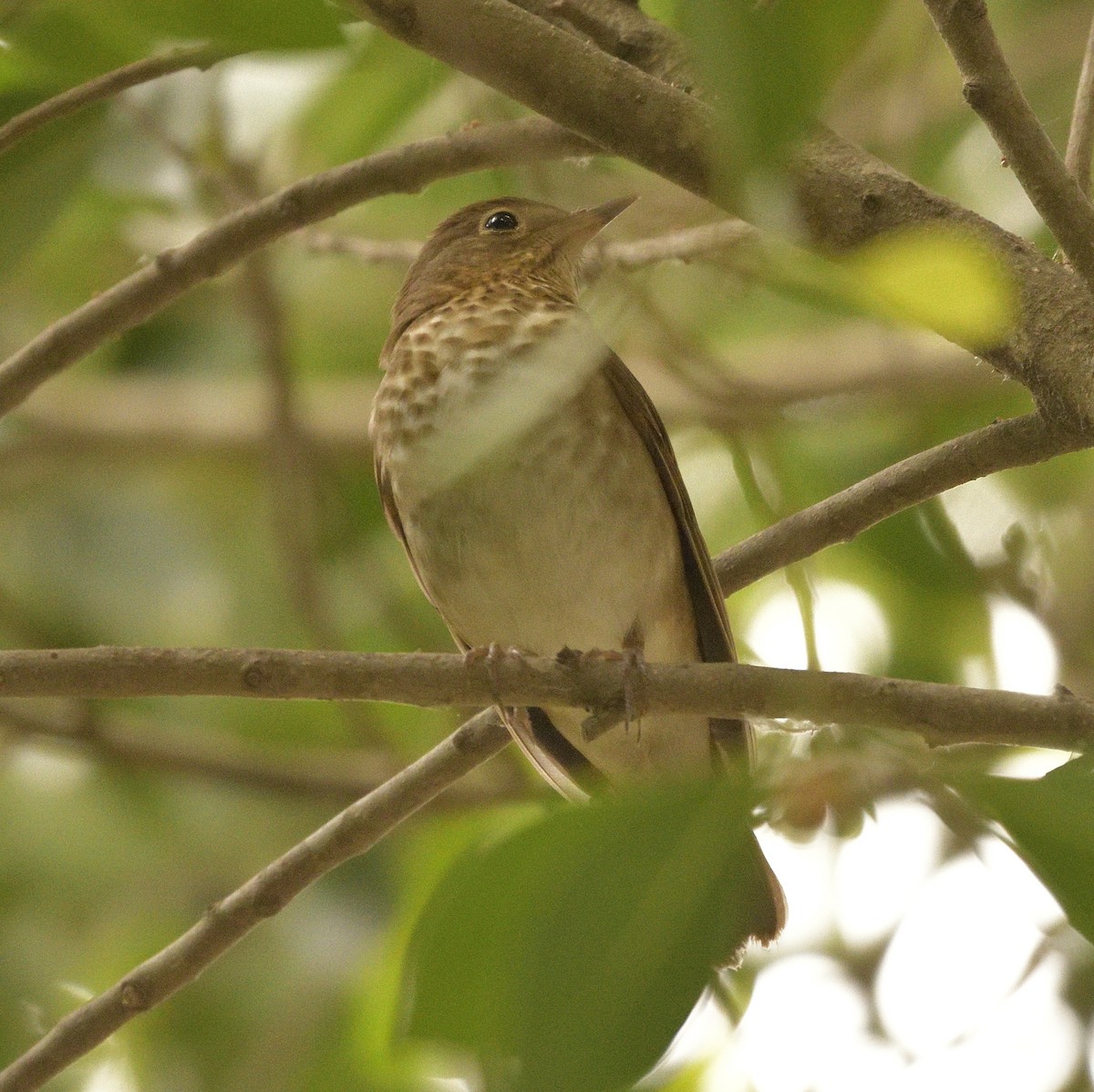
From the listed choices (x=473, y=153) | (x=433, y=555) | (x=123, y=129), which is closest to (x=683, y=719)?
(x=433, y=555)

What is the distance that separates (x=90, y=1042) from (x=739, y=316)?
4.27 meters

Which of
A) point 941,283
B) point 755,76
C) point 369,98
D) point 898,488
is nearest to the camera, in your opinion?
point 755,76

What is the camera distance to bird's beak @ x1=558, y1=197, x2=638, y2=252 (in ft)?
13.9

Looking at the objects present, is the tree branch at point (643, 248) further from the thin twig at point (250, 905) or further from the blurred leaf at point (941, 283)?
the thin twig at point (250, 905)

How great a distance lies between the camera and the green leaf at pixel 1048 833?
5.26 feet

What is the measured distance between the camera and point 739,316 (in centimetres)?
653

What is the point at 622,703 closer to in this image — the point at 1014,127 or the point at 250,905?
the point at 250,905

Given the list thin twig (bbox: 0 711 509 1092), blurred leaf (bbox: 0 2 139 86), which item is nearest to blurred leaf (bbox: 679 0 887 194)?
blurred leaf (bbox: 0 2 139 86)

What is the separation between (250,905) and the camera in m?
3.01

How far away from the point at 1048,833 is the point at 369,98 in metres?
3.44

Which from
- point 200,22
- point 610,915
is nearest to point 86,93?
point 200,22

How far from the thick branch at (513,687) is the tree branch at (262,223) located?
2.67ft

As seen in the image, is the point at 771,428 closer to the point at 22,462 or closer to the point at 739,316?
the point at 739,316

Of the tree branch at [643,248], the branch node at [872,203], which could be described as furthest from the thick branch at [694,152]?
the tree branch at [643,248]
